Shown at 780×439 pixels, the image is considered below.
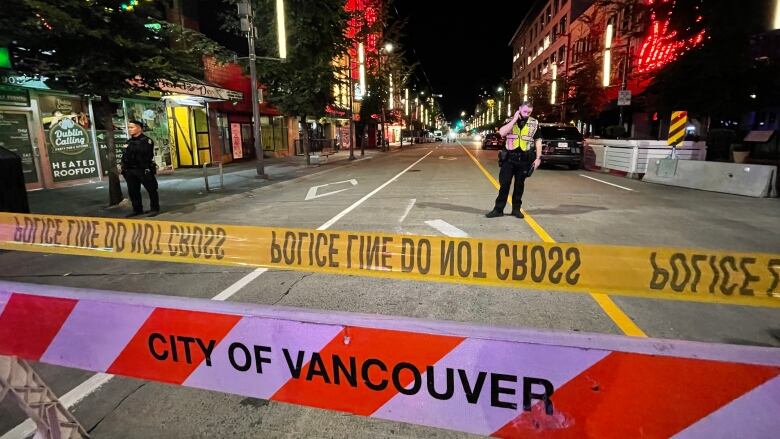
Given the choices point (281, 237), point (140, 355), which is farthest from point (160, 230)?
point (140, 355)

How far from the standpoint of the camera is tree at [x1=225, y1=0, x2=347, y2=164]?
747 inches

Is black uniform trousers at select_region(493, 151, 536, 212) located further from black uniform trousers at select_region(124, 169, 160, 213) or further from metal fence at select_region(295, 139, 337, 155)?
metal fence at select_region(295, 139, 337, 155)

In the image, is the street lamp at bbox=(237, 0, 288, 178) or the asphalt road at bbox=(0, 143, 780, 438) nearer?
the asphalt road at bbox=(0, 143, 780, 438)

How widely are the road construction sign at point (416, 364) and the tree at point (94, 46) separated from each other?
337 inches

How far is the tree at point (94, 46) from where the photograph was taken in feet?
26.5

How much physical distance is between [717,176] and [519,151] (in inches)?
337

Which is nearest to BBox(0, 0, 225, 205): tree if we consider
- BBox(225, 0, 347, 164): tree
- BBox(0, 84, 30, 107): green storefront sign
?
BBox(0, 84, 30, 107): green storefront sign

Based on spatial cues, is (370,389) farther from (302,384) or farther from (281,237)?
(281,237)

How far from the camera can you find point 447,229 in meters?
7.59

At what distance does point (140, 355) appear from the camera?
182 cm

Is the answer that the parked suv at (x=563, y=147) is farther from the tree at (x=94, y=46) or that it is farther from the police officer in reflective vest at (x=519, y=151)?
the tree at (x=94, y=46)

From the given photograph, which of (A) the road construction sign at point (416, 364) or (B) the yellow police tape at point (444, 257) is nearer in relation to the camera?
(A) the road construction sign at point (416, 364)

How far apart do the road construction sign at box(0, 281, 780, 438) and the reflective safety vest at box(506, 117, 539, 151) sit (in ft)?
23.8

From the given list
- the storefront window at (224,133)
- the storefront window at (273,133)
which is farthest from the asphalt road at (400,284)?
the storefront window at (273,133)
